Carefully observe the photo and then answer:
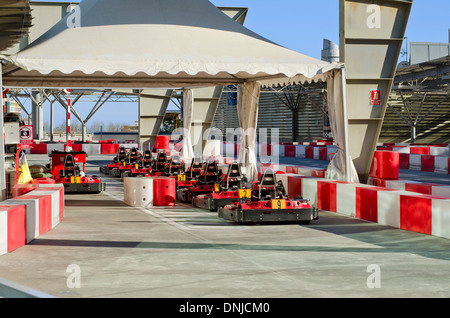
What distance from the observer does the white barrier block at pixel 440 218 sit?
1160cm

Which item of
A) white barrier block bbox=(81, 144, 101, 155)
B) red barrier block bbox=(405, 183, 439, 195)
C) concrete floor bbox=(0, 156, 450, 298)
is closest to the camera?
concrete floor bbox=(0, 156, 450, 298)

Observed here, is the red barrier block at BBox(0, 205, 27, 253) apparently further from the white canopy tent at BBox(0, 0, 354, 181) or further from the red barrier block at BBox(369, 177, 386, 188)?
the red barrier block at BBox(369, 177, 386, 188)

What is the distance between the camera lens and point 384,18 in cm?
1803

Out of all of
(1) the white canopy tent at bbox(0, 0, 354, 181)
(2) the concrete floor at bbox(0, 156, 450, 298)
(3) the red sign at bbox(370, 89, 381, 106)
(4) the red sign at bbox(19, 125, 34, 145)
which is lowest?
(2) the concrete floor at bbox(0, 156, 450, 298)

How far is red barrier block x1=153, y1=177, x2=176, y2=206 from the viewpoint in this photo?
17141 millimetres

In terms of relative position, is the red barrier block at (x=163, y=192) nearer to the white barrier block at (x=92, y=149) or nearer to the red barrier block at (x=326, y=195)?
the red barrier block at (x=326, y=195)

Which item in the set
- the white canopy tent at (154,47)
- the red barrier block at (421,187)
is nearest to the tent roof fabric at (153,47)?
the white canopy tent at (154,47)

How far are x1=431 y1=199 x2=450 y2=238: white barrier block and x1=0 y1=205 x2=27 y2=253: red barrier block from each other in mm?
6762

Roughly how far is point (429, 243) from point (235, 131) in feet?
193

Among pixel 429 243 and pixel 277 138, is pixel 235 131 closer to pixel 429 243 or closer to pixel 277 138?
pixel 277 138

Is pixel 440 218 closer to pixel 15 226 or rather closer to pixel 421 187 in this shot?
pixel 421 187

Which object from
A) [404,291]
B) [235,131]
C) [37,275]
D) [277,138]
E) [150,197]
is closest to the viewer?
[404,291]

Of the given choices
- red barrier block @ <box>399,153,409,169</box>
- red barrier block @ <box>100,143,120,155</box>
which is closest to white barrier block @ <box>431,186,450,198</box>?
red barrier block @ <box>399,153,409,169</box>

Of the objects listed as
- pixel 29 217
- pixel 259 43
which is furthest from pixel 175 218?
pixel 259 43
